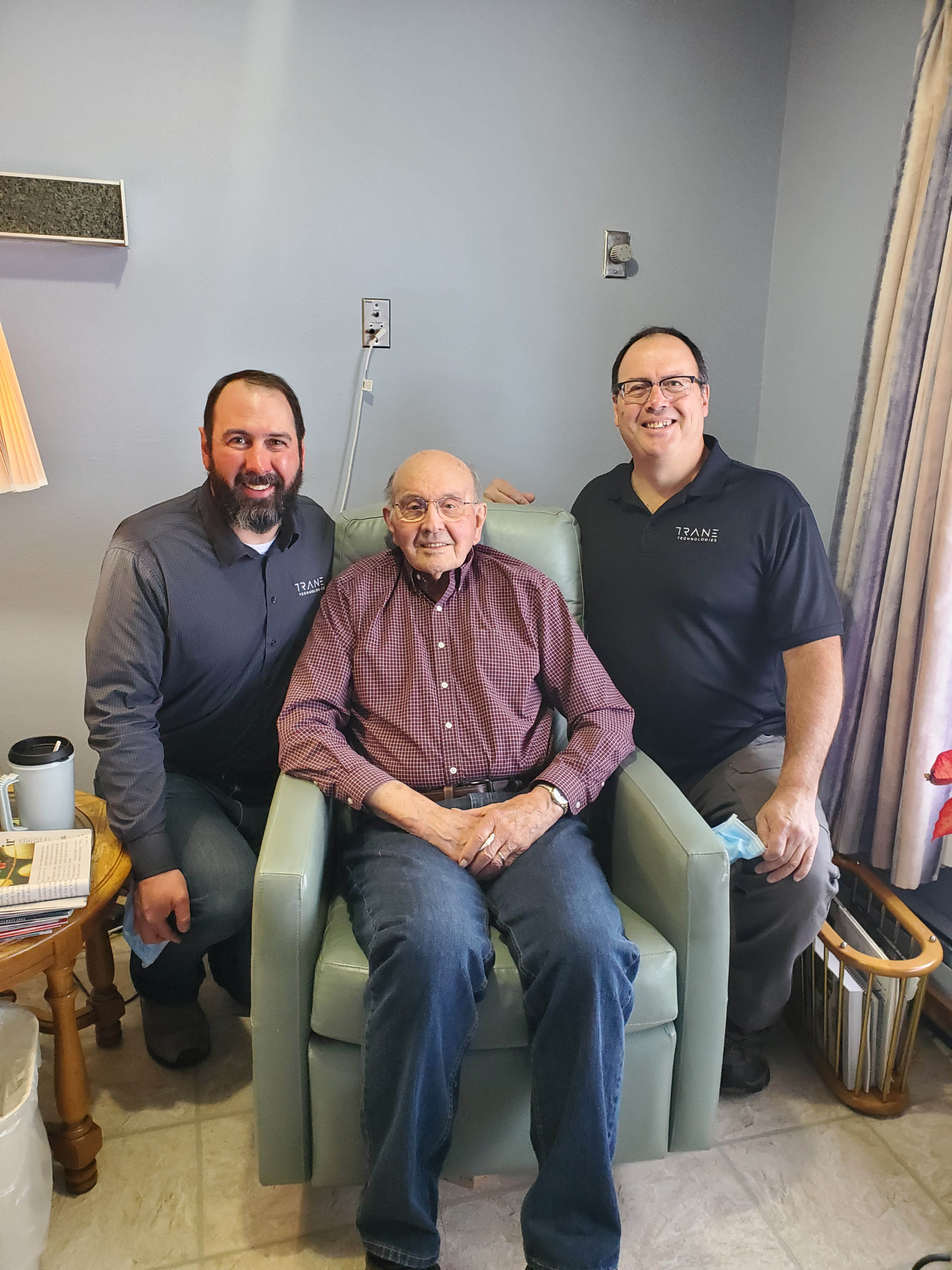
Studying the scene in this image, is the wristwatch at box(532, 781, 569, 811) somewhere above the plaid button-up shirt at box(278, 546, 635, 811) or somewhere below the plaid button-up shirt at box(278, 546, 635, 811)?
below

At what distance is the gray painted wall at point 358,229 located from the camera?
78.2 inches

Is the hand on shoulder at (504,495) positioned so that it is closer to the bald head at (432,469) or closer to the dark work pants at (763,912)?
the bald head at (432,469)

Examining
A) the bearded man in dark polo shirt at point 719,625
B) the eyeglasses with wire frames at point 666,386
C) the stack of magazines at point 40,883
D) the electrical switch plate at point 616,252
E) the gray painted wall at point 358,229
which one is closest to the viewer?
the stack of magazines at point 40,883

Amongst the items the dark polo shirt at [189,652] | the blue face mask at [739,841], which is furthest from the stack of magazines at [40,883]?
the blue face mask at [739,841]

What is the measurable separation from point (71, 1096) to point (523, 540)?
1246 millimetres

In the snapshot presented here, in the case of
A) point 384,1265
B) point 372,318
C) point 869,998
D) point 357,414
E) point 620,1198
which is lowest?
point 620,1198

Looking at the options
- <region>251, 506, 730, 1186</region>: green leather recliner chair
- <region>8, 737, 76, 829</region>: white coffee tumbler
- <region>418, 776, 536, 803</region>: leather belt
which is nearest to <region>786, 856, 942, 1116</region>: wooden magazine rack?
<region>251, 506, 730, 1186</region>: green leather recliner chair

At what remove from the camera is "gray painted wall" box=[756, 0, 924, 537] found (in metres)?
2.00

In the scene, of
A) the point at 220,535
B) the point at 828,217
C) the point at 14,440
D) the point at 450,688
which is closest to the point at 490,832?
the point at 450,688

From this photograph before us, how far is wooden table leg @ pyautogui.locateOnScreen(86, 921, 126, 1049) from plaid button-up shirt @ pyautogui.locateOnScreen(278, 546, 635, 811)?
24.0 inches

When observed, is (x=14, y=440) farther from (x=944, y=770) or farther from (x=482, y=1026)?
(x=944, y=770)

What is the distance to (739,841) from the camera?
1518mm

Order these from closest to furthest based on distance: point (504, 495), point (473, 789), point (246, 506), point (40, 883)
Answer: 1. point (40, 883)
2. point (473, 789)
3. point (246, 506)
4. point (504, 495)

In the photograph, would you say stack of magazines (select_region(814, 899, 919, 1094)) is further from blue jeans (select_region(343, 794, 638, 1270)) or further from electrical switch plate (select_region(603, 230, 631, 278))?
electrical switch plate (select_region(603, 230, 631, 278))
